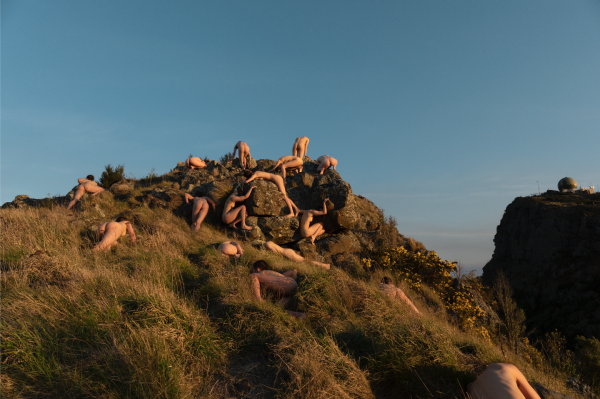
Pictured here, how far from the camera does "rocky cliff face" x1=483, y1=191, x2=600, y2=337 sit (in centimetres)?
3597

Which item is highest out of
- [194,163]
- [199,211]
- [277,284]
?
[194,163]

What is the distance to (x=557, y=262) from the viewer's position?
147ft

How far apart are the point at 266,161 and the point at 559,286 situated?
3986 cm

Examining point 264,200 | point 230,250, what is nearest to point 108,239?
point 230,250

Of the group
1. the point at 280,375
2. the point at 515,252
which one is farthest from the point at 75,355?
the point at 515,252

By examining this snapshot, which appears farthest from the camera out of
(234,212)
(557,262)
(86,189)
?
(557,262)

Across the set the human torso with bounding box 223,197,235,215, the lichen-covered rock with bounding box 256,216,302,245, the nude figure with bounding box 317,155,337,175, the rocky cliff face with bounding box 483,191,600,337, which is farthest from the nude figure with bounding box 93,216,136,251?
the rocky cliff face with bounding box 483,191,600,337

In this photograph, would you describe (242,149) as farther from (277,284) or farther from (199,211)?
(277,284)

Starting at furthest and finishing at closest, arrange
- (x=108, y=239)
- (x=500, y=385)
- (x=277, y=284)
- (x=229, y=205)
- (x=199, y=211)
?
(x=229, y=205), (x=199, y=211), (x=108, y=239), (x=277, y=284), (x=500, y=385)

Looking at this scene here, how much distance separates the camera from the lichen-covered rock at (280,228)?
11945mm

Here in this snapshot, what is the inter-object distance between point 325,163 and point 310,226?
19.1 ft

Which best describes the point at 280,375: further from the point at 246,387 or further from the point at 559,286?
the point at 559,286

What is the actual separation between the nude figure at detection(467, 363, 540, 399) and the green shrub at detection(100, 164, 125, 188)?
20569mm

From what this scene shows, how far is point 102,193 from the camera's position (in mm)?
14422
